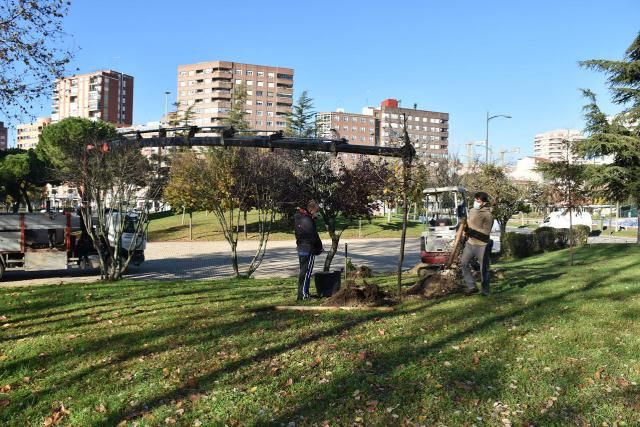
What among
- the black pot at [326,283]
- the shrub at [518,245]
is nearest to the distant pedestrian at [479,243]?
the black pot at [326,283]

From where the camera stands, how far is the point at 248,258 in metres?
23.8

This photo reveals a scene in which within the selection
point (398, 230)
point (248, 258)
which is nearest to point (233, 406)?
point (248, 258)

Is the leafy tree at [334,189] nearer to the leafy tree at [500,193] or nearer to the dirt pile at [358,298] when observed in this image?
the dirt pile at [358,298]

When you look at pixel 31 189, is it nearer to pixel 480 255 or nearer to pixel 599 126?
pixel 599 126

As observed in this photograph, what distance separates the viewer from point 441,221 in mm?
15781

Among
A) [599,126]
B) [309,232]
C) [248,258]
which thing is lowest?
[248,258]

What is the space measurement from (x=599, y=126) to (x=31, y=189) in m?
46.9

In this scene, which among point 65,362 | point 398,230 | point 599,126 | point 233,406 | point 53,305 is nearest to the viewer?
point 233,406

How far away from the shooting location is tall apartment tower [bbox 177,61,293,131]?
114 meters

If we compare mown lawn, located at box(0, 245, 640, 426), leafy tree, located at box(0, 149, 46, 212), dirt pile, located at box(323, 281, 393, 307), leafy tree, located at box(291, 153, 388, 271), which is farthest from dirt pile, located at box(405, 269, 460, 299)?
leafy tree, located at box(0, 149, 46, 212)

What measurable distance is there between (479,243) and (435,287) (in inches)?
38.8

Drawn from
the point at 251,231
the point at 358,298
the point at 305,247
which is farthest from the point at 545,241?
the point at 251,231

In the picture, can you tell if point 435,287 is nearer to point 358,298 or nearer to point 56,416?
point 358,298

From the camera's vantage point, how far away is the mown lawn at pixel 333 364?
4020mm
